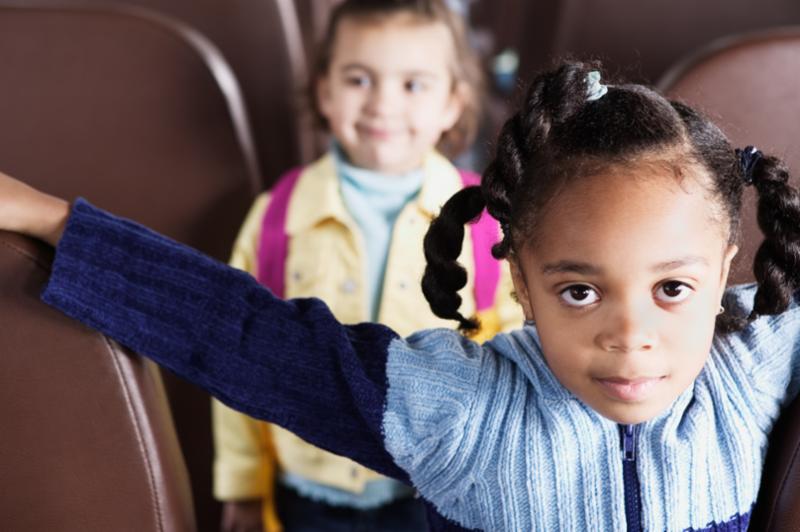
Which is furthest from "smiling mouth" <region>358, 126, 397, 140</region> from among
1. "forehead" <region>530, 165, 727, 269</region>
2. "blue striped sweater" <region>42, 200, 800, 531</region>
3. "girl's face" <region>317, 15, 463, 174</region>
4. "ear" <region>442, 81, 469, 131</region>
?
"forehead" <region>530, 165, 727, 269</region>

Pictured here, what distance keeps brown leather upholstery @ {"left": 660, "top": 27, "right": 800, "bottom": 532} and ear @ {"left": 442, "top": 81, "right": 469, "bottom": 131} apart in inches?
13.0

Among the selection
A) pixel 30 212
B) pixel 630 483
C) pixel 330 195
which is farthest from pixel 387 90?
pixel 630 483

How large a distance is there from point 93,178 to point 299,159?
0.36m

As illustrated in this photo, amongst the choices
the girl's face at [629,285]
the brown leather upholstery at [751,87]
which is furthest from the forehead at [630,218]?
the brown leather upholstery at [751,87]

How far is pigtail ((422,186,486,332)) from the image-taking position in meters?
0.82

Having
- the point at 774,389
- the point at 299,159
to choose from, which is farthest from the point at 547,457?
the point at 299,159

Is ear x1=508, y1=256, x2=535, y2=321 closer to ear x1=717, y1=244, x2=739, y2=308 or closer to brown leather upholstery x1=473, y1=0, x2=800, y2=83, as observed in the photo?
ear x1=717, y1=244, x2=739, y2=308

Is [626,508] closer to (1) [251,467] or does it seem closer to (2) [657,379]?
(2) [657,379]

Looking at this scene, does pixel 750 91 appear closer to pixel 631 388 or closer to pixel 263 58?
pixel 631 388

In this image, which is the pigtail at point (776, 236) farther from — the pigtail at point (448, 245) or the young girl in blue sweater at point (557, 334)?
the pigtail at point (448, 245)

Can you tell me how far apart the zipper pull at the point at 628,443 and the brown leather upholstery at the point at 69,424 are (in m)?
0.38

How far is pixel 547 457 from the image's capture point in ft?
2.63

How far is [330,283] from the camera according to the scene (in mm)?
1182

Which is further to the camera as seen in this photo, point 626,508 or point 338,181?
point 338,181
